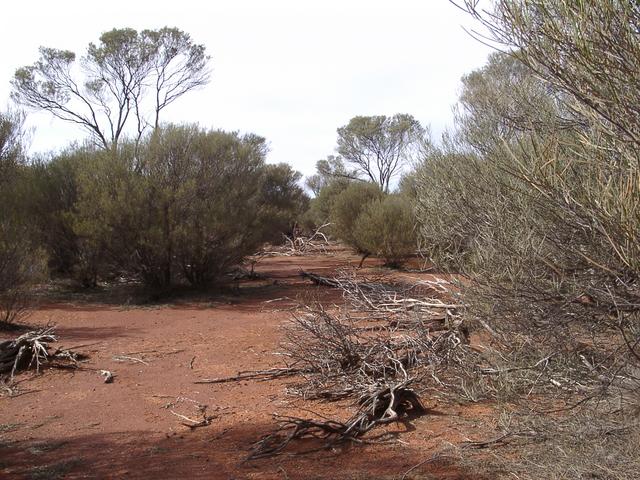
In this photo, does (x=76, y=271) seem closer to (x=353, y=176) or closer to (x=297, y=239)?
(x=297, y=239)

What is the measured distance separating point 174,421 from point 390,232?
16735 millimetres

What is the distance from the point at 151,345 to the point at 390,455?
642 cm

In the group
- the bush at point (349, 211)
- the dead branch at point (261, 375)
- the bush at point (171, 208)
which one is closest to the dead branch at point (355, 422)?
the dead branch at point (261, 375)

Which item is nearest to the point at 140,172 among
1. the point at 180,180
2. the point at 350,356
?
the point at 180,180

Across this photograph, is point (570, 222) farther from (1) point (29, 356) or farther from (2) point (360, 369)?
(1) point (29, 356)

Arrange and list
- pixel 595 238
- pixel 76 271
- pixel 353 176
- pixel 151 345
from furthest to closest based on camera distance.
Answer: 1. pixel 353 176
2. pixel 76 271
3. pixel 151 345
4. pixel 595 238

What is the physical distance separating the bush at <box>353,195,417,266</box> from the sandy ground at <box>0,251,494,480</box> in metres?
11.2

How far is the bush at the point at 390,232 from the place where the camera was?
2209 centimetres

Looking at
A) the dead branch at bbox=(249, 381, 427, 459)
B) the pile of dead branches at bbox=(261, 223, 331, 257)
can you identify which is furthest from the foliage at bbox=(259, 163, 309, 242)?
the dead branch at bbox=(249, 381, 427, 459)

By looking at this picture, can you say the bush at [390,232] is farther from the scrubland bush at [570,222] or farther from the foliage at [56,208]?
the scrubland bush at [570,222]

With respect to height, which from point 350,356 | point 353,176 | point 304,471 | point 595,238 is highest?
point 353,176

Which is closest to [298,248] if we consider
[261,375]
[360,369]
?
[261,375]

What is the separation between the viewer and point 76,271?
18281 mm

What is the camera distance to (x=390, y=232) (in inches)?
888
